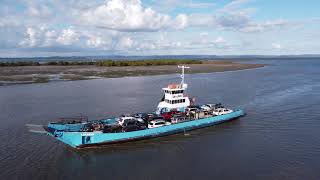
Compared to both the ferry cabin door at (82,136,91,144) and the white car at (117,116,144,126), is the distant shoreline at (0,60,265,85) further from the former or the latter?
the ferry cabin door at (82,136,91,144)

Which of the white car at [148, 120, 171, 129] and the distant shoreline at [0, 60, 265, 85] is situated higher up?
the distant shoreline at [0, 60, 265, 85]

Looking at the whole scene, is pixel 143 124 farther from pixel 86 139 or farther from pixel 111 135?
pixel 86 139

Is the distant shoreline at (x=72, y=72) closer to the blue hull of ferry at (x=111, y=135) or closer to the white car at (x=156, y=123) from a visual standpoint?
the blue hull of ferry at (x=111, y=135)

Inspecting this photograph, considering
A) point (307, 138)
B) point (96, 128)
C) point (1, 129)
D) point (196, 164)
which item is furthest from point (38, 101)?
point (307, 138)

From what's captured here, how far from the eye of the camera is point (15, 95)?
163ft

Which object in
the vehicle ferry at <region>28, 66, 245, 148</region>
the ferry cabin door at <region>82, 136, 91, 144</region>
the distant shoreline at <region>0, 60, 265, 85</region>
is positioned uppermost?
the distant shoreline at <region>0, 60, 265, 85</region>

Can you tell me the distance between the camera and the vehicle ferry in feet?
84.3

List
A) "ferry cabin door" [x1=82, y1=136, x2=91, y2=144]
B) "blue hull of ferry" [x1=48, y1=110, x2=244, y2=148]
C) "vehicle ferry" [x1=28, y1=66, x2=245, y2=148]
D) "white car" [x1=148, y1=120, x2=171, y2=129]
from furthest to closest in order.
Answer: "white car" [x1=148, y1=120, x2=171, y2=129] < "vehicle ferry" [x1=28, y1=66, x2=245, y2=148] < "ferry cabin door" [x1=82, y1=136, x2=91, y2=144] < "blue hull of ferry" [x1=48, y1=110, x2=244, y2=148]

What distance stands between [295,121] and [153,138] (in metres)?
14.0

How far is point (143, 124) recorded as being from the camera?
28.9 m

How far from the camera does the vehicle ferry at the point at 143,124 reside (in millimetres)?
25703

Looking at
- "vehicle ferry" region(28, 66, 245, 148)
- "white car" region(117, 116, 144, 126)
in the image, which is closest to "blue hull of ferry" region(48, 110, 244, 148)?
"vehicle ferry" region(28, 66, 245, 148)

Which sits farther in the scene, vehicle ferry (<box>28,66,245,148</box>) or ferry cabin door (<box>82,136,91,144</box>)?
vehicle ferry (<box>28,66,245,148</box>)

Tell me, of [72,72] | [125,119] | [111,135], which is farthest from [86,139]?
[72,72]
